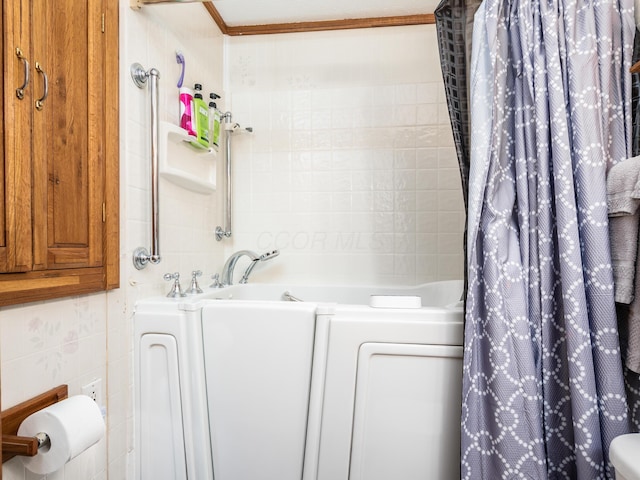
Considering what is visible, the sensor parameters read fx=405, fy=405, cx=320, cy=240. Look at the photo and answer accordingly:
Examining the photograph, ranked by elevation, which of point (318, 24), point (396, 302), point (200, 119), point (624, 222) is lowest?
point (396, 302)

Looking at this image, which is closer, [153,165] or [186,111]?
[153,165]

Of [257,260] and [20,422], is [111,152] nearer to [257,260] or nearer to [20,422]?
[20,422]

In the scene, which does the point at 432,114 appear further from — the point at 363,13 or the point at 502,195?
the point at 502,195

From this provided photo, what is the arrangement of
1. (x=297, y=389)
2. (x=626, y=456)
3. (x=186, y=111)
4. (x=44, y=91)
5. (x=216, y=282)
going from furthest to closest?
(x=216, y=282) < (x=186, y=111) < (x=297, y=389) < (x=44, y=91) < (x=626, y=456)

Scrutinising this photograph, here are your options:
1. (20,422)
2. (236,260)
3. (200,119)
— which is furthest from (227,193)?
(20,422)

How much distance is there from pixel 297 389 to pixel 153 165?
93 centimetres

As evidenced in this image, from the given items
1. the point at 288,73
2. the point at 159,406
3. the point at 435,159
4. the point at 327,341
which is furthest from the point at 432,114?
the point at 159,406

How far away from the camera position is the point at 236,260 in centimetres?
212

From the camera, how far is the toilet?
2.75 ft

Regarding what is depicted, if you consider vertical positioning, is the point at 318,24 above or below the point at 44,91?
above

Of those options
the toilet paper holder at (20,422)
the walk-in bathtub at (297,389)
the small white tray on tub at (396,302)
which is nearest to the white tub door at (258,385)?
the walk-in bathtub at (297,389)

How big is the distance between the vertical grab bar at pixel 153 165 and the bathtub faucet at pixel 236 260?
66 cm

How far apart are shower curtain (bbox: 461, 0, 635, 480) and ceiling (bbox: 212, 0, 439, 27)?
1.07m

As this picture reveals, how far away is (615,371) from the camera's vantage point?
1053mm
